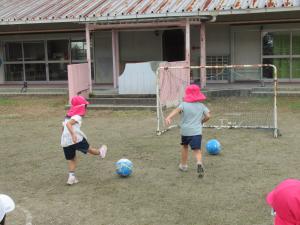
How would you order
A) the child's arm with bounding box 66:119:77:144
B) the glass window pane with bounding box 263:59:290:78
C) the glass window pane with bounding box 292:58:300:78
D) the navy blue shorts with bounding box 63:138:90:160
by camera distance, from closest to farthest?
1. the child's arm with bounding box 66:119:77:144
2. the navy blue shorts with bounding box 63:138:90:160
3. the glass window pane with bounding box 292:58:300:78
4. the glass window pane with bounding box 263:59:290:78

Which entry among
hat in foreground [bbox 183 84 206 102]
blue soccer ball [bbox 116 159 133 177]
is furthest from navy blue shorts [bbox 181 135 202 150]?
blue soccer ball [bbox 116 159 133 177]

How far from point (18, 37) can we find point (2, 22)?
3459 mm

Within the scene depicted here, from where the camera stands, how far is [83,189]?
6.17m

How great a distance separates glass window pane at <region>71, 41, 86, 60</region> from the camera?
780 inches

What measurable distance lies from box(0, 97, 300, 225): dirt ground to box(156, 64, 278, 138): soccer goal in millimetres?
486

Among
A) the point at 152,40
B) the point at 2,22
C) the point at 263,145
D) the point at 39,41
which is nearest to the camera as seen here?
the point at 263,145

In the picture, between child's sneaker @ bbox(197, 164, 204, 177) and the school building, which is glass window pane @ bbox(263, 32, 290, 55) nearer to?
the school building

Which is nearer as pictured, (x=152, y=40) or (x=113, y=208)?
(x=113, y=208)

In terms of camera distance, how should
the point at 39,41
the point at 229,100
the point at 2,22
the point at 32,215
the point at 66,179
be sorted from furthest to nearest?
1. the point at 39,41
2. the point at 2,22
3. the point at 229,100
4. the point at 66,179
5. the point at 32,215

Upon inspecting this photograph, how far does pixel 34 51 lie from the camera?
20.5 m

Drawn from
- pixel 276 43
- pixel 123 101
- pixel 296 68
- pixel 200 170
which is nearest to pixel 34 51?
pixel 123 101

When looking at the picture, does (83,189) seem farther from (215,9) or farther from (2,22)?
(2,22)

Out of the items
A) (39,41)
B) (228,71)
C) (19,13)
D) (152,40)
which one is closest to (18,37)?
(39,41)

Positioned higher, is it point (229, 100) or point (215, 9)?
point (215, 9)
